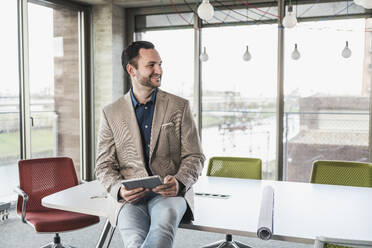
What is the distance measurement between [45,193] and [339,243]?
8.25 ft

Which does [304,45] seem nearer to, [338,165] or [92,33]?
[338,165]

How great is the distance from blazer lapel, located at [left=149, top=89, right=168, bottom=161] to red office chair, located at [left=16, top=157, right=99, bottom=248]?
1.05 meters

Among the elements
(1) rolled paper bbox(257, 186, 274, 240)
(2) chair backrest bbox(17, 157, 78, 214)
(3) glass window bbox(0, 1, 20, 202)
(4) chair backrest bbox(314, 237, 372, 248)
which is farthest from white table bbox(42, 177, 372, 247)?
(3) glass window bbox(0, 1, 20, 202)

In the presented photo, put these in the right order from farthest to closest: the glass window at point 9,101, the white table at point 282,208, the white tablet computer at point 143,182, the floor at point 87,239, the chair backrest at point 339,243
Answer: the glass window at point 9,101, the floor at point 87,239, the white tablet computer at point 143,182, the white table at point 282,208, the chair backrest at point 339,243

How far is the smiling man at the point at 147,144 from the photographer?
2150 mm

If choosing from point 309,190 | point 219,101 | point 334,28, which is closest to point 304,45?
point 334,28

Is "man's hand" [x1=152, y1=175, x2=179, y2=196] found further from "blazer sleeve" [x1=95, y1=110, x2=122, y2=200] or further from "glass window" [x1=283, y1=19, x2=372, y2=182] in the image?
"glass window" [x1=283, y1=19, x2=372, y2=182]

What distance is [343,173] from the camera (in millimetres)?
3164

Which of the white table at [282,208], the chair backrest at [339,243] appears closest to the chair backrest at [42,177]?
the white table at [282,208]

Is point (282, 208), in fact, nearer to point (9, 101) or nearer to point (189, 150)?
point (189, 150)

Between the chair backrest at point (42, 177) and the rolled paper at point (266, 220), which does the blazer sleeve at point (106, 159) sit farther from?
the chair backrest at point (42, 177)

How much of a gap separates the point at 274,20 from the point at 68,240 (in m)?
3.64

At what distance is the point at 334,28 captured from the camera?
16.5 ft

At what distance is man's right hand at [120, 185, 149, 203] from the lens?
2104 millimetres
